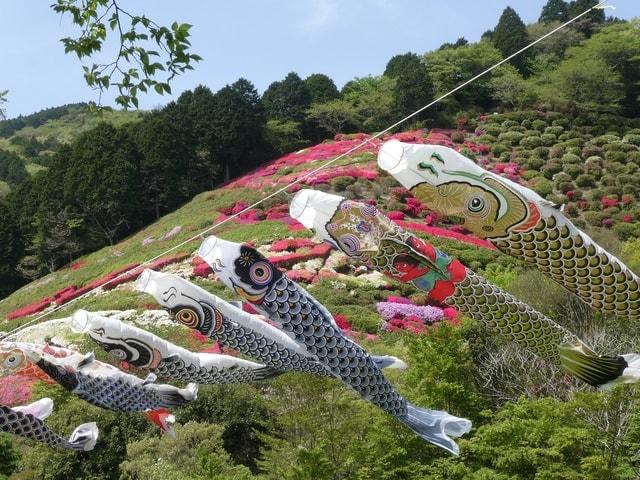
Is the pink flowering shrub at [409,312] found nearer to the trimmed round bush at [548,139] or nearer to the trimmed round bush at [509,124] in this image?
the trimmed round bush at [548,139]

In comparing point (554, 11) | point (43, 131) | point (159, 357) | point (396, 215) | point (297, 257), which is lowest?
point (297, 257)

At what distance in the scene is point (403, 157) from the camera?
291 inches

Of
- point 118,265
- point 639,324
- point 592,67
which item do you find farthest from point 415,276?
point 592,67

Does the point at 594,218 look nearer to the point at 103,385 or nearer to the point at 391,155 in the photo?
the point at 391,155

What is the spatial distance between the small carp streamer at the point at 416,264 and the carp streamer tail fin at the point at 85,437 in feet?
15.9

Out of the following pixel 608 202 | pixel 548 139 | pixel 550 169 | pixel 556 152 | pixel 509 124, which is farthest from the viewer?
pixel 509 124

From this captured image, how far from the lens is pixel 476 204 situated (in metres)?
7.38

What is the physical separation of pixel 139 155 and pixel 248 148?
19.9 feet

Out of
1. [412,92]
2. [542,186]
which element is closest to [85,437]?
[542,186]

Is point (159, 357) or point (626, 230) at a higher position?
point (159, 357)

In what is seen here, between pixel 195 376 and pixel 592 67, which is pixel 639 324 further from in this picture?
pixel 592 67

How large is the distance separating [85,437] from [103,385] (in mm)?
798

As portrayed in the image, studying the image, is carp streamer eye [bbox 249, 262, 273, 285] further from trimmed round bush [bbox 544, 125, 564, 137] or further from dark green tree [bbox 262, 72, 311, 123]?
dark green tree [bbox 262, 72, 311, 123]

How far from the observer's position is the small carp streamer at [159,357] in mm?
9516
